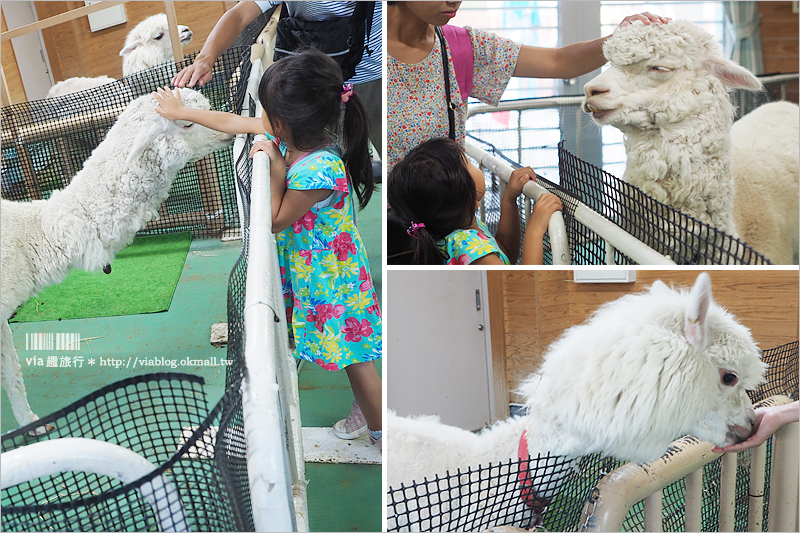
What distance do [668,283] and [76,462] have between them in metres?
0.74

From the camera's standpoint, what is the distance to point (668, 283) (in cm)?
74

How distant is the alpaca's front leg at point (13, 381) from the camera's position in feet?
3.45

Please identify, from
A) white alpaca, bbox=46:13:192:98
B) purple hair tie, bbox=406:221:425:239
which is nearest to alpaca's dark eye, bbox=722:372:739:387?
purple hair tie, bbox=406:221:425:239

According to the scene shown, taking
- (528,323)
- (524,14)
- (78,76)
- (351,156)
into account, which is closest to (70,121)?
(78,76)

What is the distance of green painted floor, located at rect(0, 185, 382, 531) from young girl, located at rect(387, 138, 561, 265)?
34 cm

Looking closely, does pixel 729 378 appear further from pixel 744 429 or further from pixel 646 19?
pixel 646 19

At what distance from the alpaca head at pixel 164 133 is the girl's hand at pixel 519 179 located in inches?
25.7

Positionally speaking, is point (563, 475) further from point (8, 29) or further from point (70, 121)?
point (70, 121)

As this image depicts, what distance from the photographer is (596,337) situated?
1.94 ft

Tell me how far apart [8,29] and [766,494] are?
1518 millimetres

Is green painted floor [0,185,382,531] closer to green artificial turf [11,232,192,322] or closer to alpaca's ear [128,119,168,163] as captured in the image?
green artificial turf [11,232,192,322]

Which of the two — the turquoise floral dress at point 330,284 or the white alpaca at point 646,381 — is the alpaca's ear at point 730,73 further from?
the turquoise floral dress at point 330,284

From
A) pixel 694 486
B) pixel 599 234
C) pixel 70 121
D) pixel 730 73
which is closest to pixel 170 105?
pixel 70 121

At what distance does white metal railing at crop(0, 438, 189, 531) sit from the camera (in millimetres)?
322
